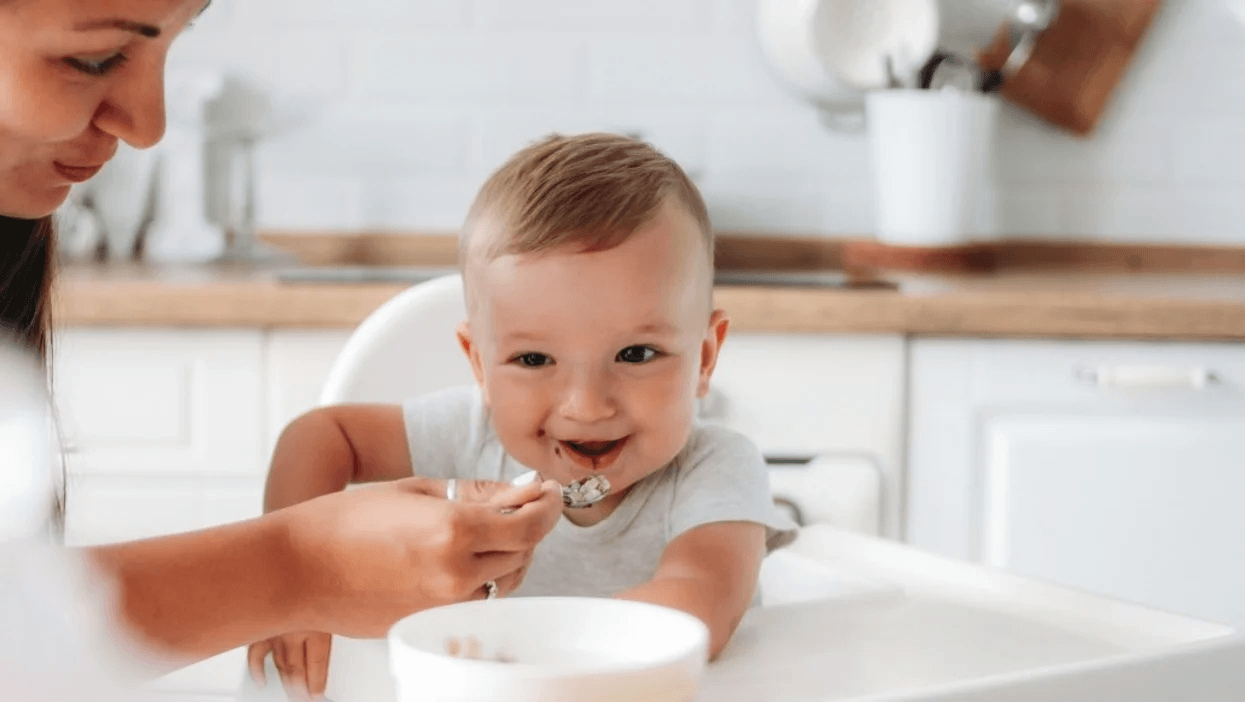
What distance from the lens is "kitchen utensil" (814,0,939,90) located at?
2.22m

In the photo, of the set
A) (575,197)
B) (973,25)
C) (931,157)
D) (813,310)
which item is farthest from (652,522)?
(973,25)

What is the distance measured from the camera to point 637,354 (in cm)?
97

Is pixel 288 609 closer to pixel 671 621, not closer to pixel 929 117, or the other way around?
pixel 671 621

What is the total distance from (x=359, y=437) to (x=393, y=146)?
1.30 m

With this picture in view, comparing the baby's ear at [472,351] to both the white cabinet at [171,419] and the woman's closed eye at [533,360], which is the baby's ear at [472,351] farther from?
the white cabinet at [171,419]

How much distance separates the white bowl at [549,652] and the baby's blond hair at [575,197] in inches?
14.0

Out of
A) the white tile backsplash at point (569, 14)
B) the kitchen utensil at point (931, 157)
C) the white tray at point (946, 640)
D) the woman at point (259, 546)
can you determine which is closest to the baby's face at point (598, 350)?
the white tray at point (946, 640)

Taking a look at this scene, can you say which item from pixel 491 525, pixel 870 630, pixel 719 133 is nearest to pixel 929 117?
pixel 719 133

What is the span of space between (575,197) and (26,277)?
0.35 m

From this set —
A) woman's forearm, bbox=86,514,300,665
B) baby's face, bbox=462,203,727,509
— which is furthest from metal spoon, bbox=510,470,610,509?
woman's forearm, bbox=86,514,300,665

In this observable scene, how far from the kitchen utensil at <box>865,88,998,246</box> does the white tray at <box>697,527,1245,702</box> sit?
3.91 feet

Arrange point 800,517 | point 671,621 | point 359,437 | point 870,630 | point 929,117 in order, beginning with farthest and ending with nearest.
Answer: point 929,117
point 800,517
point 359,437
point 870,630
point 671,621

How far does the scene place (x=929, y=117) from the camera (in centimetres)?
212

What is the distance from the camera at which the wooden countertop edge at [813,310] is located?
174cm
